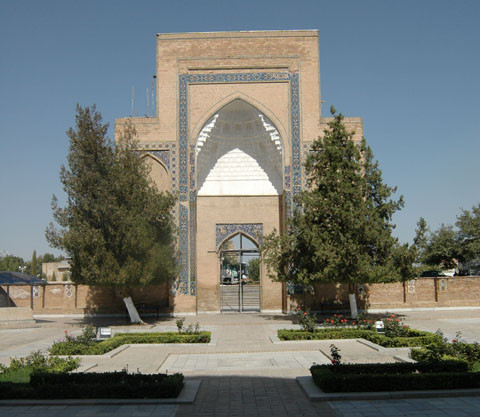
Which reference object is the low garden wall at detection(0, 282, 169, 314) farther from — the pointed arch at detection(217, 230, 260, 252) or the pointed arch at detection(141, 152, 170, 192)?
the pointed arch at detection(141, 152, 170, 192)

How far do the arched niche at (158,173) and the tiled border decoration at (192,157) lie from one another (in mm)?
Answer: 595

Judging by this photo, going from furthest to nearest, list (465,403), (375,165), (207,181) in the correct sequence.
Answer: (207,181), (375,165), (465,403)

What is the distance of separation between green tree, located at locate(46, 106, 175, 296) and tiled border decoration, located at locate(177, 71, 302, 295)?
9.39 ft

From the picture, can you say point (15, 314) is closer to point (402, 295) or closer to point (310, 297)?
point (310, 297)

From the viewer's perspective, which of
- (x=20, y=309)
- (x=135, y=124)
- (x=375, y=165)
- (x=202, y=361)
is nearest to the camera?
(x=202, y=361)

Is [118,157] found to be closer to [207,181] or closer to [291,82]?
[207,181]

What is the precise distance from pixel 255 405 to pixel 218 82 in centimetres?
1582

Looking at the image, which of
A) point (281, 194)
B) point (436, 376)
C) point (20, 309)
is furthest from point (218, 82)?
point (436, 376)

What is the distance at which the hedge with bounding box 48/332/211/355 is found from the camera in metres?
10.4

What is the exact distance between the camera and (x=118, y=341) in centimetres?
1180

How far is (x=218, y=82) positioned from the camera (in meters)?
20.4

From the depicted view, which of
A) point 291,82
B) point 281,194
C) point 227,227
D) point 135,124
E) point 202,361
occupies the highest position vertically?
point 291,82


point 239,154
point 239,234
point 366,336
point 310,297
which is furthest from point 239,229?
point 366,336

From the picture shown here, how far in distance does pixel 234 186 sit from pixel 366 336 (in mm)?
10263
